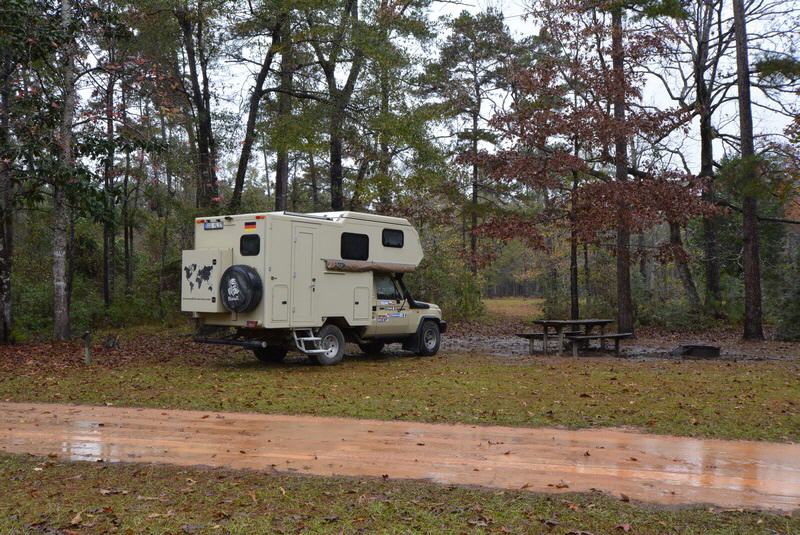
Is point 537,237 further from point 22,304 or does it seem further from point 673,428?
point 22,304

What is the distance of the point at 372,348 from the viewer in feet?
54.7

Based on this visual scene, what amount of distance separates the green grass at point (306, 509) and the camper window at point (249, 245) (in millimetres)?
6877

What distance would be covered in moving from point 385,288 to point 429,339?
6.41 ft

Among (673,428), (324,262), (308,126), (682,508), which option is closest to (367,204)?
(308,126)

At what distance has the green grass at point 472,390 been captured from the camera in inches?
346

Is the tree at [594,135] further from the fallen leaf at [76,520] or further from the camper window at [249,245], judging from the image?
the fallen leaf at [76,520]

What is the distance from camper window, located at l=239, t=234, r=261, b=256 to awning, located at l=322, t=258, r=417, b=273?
1415 mm

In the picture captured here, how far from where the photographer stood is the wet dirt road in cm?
614

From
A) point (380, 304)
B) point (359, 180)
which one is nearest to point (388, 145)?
point (359, 180)

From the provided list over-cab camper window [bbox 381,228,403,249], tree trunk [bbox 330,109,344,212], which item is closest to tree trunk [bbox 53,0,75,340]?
over-cab camper window [bbox 381,228,403,249]

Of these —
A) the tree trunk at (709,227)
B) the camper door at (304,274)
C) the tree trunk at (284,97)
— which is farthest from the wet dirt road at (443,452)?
the tree trunk at (709,227)

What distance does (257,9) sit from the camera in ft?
66.6

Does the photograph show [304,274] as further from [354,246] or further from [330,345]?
[330,345]

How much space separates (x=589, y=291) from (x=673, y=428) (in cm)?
2114
